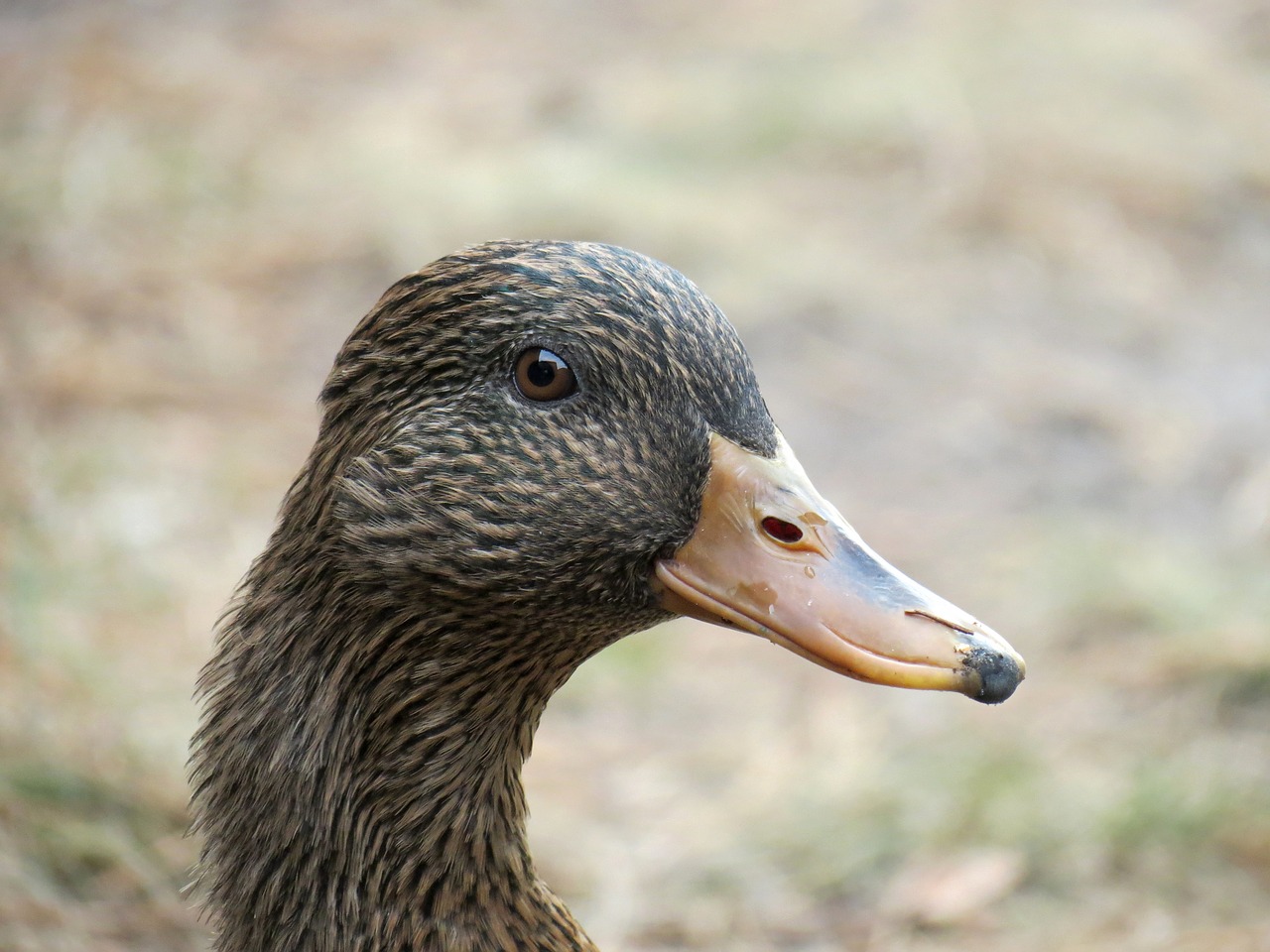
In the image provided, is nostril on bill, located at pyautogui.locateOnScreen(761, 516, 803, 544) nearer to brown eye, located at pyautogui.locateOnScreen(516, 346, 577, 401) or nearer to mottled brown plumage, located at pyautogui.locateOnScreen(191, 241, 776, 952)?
mottled brown plumage, located at pyautogui.locateOnScreen(191, 241, 776, 952)

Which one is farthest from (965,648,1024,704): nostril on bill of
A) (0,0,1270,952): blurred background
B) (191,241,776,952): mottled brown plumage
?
(0,0,1270,952): blurred background

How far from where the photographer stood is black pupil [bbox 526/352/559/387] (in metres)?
1.74

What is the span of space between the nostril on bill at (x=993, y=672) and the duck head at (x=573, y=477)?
92 mm

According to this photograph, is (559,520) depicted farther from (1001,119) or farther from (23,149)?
(1001,119)

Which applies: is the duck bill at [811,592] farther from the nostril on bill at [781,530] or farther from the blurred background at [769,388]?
the blurred background at [769,388]

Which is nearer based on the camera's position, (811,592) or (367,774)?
(811,592)

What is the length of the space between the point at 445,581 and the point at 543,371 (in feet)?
0.90

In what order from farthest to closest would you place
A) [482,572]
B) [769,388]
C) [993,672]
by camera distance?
[769,388] < [482,572] < [993,672]

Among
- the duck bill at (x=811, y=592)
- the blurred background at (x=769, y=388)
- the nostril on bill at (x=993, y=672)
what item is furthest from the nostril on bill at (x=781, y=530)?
the blurred background at (x=769, y=388)

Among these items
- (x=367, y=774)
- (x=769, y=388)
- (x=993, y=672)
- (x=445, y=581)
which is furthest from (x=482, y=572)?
(x=769, y=388)

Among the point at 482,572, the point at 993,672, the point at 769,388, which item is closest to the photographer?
the point at 993,672

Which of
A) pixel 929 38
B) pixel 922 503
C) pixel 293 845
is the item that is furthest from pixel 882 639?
pixel 929 38

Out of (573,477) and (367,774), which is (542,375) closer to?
(573,477)

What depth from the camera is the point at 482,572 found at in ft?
5.68
